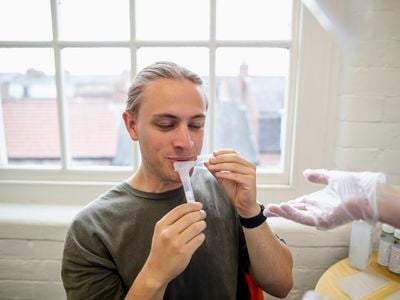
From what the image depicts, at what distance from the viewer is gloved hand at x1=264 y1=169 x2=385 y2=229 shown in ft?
1.75

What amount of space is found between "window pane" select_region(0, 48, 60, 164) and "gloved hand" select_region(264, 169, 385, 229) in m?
1.17

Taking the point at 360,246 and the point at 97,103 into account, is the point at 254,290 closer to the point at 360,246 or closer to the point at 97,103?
the point at 360,246

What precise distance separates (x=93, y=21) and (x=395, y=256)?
56.9 inches

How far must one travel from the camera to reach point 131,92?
89 centimetres

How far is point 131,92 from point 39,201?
839 millimetres

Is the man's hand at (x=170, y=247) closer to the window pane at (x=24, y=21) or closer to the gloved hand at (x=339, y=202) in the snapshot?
the gloved hand at (x=339, y=202)

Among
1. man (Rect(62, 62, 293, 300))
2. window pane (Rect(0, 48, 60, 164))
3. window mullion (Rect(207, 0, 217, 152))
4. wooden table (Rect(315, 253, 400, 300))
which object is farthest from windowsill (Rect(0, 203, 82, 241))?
wooden table (Rect(315, 253, 400, 300))

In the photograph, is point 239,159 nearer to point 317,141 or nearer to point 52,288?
point 317,141

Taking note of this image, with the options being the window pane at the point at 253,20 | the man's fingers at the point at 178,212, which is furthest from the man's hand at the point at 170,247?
the window pane at the point at 253,20

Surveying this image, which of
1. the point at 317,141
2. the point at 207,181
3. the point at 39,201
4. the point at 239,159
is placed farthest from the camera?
the point at 39,201

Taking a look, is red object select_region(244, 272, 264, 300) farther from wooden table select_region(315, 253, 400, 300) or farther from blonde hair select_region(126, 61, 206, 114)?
blonde hair select_region(126, 61, 206, 114)

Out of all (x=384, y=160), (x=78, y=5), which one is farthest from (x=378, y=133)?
(x=78, y=5)

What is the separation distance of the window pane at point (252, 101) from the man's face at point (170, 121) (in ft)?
1.73

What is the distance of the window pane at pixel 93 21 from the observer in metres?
1.30
